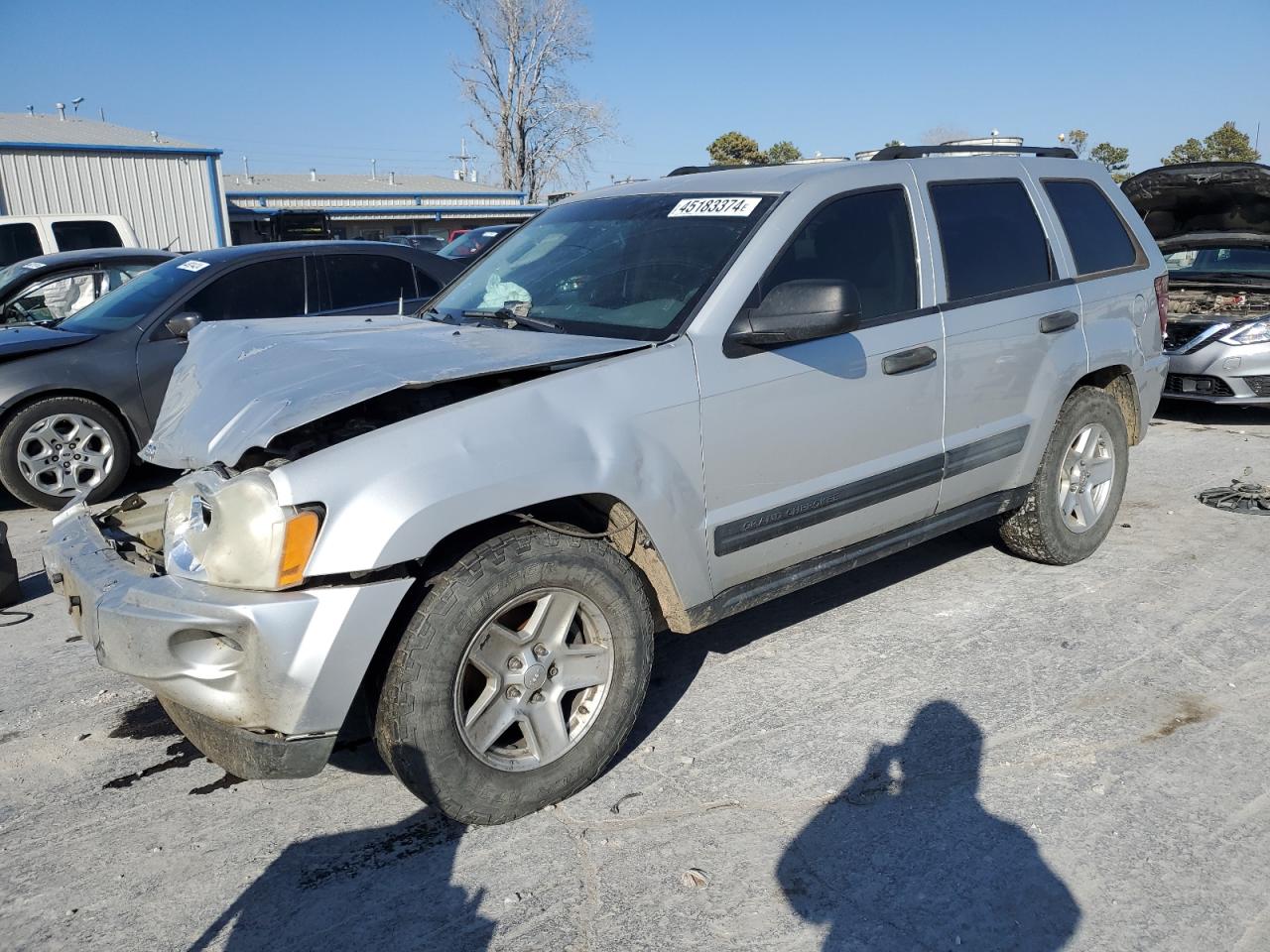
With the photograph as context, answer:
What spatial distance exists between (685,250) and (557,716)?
1719 millimetres

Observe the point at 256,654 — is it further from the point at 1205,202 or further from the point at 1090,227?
the point at 1205,202

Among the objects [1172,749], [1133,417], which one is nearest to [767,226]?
[1172,749]

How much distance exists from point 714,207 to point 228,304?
177 inches

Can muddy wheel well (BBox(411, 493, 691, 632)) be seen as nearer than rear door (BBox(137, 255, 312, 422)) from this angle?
Yes

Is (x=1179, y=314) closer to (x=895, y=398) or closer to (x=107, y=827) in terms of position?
(x=895, y=398)

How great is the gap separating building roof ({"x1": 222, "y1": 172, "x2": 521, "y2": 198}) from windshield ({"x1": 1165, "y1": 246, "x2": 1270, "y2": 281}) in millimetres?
34745

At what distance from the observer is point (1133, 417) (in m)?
5.10

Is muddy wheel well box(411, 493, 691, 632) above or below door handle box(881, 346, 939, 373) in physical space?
below

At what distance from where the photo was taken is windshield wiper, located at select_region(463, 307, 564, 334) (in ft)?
11.8

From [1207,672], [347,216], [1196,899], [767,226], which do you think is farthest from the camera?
[347,216]

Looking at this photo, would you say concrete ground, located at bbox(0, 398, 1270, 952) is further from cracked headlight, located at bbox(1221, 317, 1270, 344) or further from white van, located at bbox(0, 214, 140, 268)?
white van, located at bbox(0, 214, 140, 268)

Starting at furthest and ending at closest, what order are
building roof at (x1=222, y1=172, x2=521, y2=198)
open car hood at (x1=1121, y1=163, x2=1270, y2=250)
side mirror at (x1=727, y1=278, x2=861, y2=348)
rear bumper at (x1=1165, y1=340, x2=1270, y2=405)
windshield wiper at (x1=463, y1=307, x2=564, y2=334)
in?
building roof at (x1=222, y1=172, x2=521, y2=198), open car hood at (x1=1121, y1=163, x2=1270, y2=250), rear bumper at (x1=1165, y1=340, x2=1270, y2=405), windshield wiper at (x1=463, y1=307, x2=564, y2=334), side mirror at (x1=727, y1=278, x2=861, y2=348)

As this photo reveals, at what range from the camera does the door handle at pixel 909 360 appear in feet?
12.2

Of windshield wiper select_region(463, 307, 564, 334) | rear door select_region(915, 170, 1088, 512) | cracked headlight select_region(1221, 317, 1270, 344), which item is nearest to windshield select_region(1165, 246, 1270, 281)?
cracked headlight select_region(1221, 317, 1270, 344)
